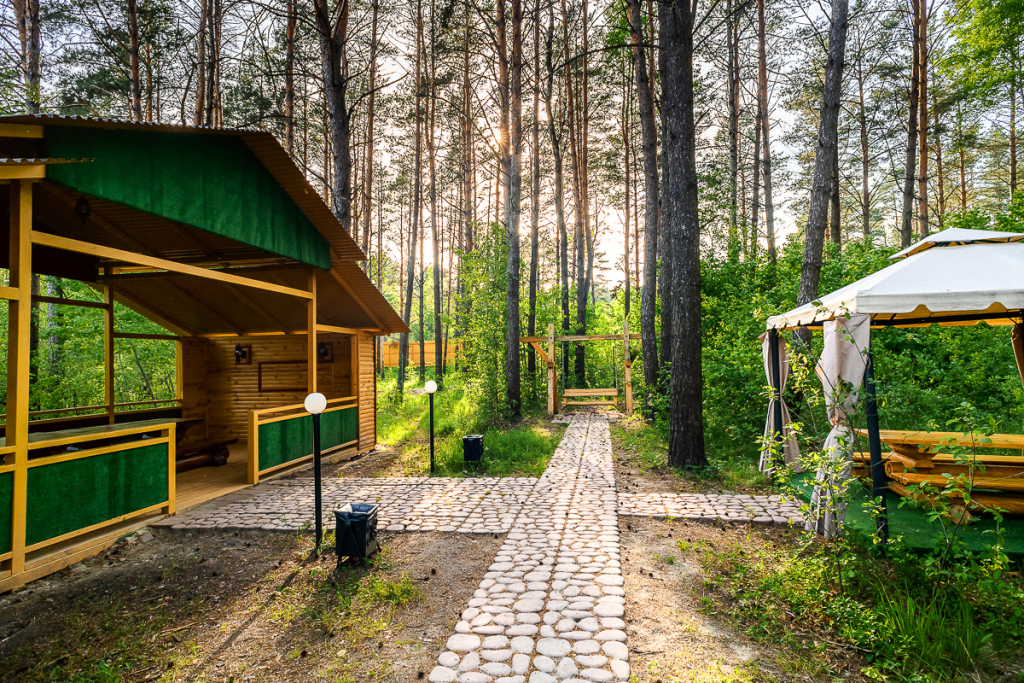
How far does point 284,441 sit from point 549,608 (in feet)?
17.6

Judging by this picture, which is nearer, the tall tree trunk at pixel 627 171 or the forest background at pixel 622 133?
the forest background at pixel 622 133

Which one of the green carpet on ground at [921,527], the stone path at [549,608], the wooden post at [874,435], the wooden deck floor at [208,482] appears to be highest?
the wooden post at [874,435]

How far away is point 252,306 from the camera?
8172 millimetres

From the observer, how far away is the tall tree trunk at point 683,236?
6625 millimetres

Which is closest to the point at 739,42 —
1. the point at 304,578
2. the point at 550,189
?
the point at 550,189

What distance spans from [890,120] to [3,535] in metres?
22.9

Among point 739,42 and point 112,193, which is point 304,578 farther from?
point 739,42

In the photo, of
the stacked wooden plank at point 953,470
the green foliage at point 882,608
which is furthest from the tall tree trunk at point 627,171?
the green foliage at point 882,608

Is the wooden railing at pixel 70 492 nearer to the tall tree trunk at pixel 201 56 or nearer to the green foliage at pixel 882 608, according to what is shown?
the green foliage at pixel 882 608

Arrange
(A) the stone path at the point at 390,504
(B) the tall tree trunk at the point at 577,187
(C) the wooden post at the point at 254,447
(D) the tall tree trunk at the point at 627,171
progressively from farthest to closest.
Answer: (D) the tall tree trunk at the point at 627,171, (B) the tall tree trunk at the point at 577,187, (C) the wooden post at the point at 254,447, (A) the stone path at the point at 390,504

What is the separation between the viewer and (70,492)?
408 centimetres

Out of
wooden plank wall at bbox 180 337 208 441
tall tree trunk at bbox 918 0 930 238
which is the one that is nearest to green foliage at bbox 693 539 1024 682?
wooden plank wall at bbox 180 337 208 441

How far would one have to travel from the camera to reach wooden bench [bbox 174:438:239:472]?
718cm

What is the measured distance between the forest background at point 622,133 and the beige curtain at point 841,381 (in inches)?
7.3
